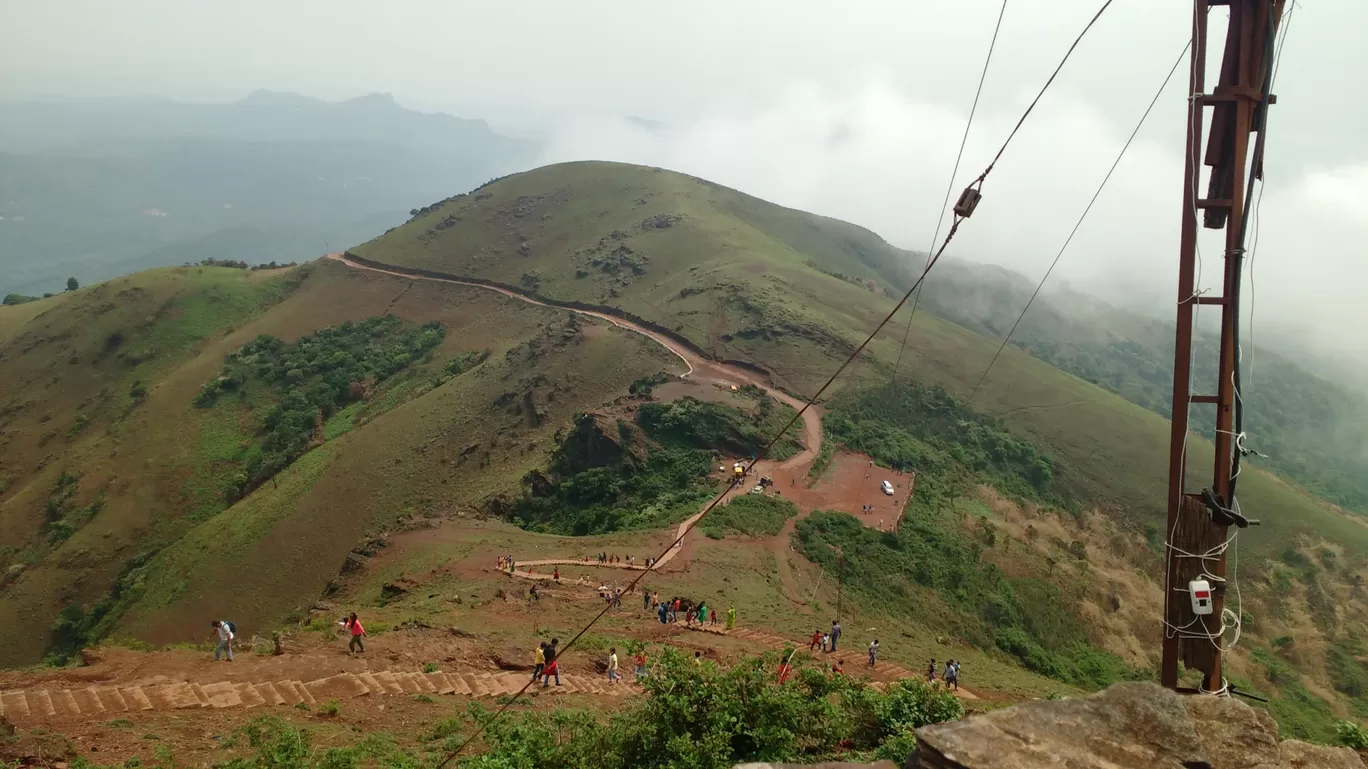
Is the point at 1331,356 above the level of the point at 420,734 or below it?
above

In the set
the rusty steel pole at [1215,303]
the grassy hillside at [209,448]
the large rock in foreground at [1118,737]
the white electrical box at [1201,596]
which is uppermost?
the rusty steel pole at [1215,303]

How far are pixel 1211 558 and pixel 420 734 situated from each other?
1321 centimetres

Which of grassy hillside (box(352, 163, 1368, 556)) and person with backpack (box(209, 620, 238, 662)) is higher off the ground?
grassy hillside (box(352, 163, 1368, 556))

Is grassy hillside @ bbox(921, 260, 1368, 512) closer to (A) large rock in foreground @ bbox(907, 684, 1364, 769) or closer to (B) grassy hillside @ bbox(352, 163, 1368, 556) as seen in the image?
(B) grassy hillside @ bbox(352, 163, 1368, 556)

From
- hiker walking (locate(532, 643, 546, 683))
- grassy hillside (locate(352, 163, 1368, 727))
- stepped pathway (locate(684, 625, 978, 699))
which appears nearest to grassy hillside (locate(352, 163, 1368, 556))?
grassy hillside (locate(352, 163, 1368, 727))

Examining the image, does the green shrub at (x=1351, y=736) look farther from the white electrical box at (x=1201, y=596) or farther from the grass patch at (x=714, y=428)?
the grass patch at (x=714, y=428)

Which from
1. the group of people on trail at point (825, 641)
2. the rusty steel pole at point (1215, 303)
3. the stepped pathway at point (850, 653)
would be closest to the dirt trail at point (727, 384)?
the stepped pathway at point (850, 653)

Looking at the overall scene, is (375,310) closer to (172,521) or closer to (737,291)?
(172,521)

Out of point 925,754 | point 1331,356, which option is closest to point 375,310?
point 925,754

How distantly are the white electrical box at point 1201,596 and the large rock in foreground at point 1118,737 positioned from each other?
2.84ft

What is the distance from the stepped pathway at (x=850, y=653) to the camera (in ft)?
73.2

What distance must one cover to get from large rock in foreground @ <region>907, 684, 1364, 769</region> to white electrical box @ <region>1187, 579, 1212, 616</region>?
0.87m

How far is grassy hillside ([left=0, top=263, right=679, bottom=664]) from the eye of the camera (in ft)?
152

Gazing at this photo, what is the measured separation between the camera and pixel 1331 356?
164 meters
